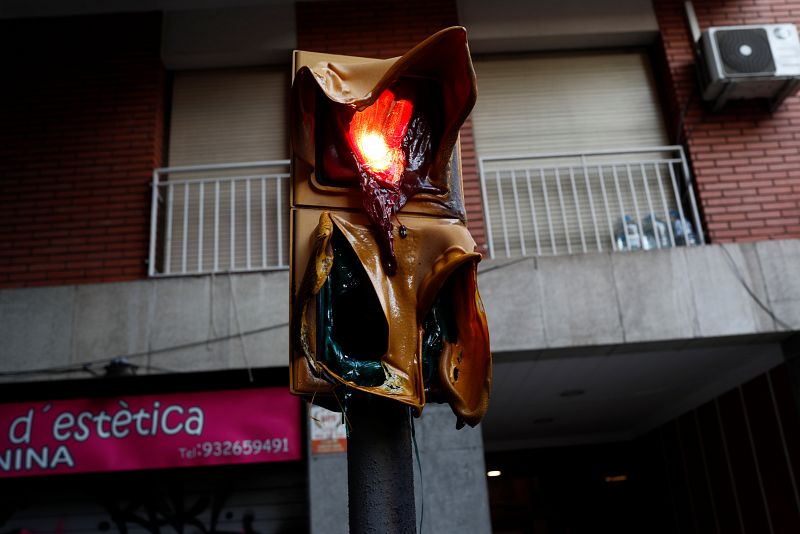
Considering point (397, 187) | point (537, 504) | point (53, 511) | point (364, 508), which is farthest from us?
point (537, 504)

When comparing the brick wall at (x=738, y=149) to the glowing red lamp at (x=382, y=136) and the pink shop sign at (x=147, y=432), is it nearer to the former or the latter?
the pink shop sign at (x=147, y=432)

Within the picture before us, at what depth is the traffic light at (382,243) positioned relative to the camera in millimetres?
2271

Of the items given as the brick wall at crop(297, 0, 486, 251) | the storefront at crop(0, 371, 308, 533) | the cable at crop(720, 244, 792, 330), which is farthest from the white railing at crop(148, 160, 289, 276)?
the cable at crop(720, 244, 792, 330)

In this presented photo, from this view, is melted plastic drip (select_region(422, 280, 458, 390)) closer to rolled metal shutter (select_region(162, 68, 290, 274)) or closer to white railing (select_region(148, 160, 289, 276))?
rolled metal shutter (select_region(162, 68, 290, 274))

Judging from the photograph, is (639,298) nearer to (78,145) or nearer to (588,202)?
(588,202)

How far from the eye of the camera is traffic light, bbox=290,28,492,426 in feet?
7.45

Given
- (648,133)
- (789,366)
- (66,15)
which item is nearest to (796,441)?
(789,366)

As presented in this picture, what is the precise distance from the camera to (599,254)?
747cm

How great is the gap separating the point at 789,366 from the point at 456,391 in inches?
267

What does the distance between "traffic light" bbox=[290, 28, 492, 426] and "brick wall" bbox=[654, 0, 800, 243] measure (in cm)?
612

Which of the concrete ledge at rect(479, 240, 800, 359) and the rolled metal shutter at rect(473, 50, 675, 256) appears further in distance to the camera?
the rolled metal shutter at rect(473, 50, 675, 256)

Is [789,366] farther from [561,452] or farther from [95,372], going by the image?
[95,372]

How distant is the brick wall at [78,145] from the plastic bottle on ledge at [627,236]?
506 cm

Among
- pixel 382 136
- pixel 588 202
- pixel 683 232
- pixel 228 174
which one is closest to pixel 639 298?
pixel 683 232
